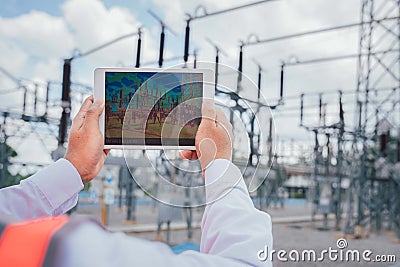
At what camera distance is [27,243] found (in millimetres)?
343

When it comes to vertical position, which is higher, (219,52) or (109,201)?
(219,52)

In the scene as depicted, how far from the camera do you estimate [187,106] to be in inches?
29.4

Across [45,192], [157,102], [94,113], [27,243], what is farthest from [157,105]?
[27,243]

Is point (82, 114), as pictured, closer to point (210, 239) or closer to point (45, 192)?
point (45, 192)

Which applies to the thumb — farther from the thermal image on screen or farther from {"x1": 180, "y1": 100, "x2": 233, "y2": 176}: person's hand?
{"x1": 180, "y1": 100, "x2": 233, "y2": 176}: person's hand

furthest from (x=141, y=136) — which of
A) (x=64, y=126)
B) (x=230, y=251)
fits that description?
(x=64, y=126)

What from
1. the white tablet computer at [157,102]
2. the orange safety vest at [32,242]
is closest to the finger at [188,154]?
the white tablet computer at [157,102]

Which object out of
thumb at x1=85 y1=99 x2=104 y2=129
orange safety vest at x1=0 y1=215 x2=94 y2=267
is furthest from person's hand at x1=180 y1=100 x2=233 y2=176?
orange safety vest at x1=0 y1=215 x2=94 y2=267

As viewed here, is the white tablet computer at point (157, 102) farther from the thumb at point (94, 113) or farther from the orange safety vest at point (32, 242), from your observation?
the orange safety vest at point (32, 242)

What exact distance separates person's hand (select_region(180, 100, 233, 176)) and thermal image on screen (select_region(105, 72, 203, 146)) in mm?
19

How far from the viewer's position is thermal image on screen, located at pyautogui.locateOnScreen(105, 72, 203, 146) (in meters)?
0.74

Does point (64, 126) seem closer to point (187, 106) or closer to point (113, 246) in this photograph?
point (187, 106)

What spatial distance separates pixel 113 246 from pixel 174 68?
42 centimetres

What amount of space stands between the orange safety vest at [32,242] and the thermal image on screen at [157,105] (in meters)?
0.39
